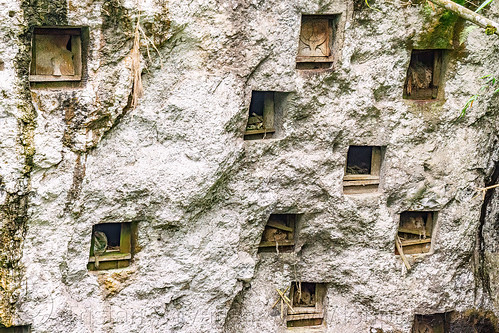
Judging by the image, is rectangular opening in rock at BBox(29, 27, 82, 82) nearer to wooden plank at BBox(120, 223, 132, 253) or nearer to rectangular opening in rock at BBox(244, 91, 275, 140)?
wooden plank at BBox(120, 223, 132, 253)

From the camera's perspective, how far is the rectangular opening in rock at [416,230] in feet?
23.7

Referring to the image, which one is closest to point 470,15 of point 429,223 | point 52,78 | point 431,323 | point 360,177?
point 360,177

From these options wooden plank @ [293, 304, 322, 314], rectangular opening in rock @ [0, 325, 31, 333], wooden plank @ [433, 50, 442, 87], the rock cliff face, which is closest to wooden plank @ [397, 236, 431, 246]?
the rock cliff face

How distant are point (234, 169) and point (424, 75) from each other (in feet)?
8.18

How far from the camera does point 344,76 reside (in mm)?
6457

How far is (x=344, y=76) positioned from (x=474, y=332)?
3.65 meters

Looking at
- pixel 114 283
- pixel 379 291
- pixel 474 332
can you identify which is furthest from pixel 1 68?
pixel 474 332

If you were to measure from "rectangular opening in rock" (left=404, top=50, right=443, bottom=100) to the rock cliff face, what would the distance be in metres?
0.15

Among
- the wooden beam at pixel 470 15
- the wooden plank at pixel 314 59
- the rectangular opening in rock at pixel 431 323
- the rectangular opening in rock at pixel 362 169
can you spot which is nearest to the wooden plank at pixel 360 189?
the rectangular opening in rock at pixel 362 169

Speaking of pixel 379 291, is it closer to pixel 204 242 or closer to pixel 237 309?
pixel 237 309

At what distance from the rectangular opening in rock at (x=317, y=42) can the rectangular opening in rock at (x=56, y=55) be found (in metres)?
2.28

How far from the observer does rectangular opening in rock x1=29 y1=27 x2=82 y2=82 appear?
5.53 m

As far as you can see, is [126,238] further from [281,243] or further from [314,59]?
[314,59]

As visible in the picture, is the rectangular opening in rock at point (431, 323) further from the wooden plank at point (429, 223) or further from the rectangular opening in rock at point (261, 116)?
the rectangular opening in rock at point (261, 116)
